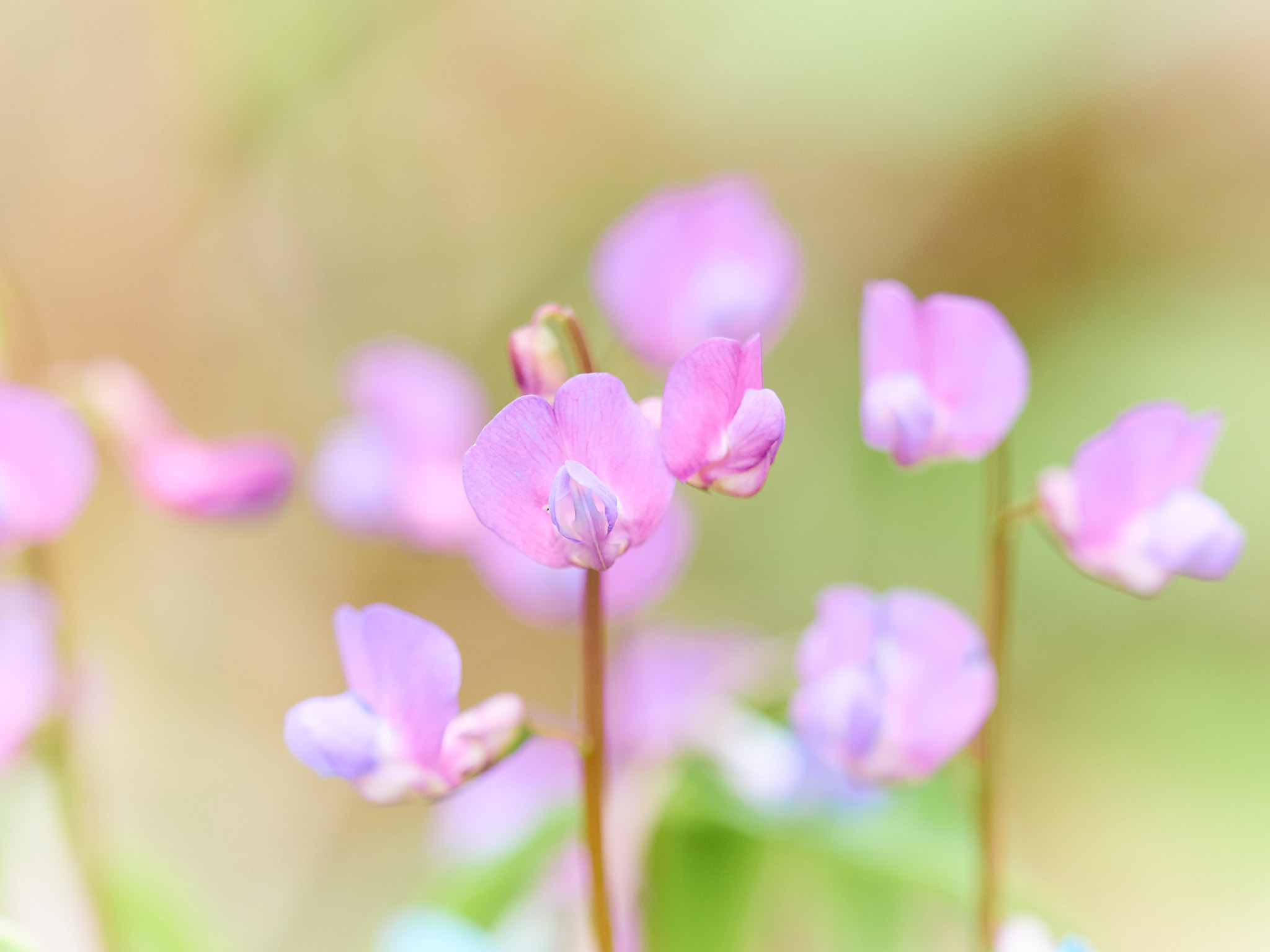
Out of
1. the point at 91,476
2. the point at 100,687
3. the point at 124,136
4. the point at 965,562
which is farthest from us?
the point at 124,136

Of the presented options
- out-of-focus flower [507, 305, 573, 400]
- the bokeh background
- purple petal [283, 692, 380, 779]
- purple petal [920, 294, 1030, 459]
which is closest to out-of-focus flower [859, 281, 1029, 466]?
purple petal [920, 294, 1030, 459]

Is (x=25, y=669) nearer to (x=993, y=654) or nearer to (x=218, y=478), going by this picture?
(x=218, y=478)

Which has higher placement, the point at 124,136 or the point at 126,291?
the point at 124,136

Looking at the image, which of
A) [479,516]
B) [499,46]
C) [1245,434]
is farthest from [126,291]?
[479,516]

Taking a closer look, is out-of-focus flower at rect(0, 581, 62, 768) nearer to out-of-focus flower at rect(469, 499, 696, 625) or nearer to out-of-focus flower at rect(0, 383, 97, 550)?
out-of-focus flower at rect(0, 383, 97, 550)

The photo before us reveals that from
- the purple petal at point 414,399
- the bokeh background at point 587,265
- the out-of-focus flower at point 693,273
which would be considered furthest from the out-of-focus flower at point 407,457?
the bokeh background at point 587,265

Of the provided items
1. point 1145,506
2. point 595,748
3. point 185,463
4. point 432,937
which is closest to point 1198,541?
point 1145,506

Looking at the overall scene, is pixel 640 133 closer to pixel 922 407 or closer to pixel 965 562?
pixel 965 562
